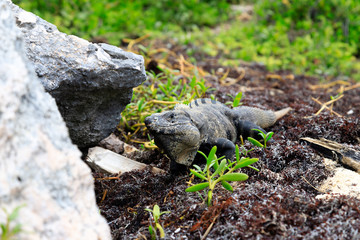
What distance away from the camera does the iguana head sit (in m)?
2.57

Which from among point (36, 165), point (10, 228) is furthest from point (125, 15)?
point (10, 228)

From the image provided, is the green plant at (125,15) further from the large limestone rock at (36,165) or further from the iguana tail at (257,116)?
the large limestone rock at (36,165)

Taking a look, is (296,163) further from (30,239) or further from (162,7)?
(162,7)

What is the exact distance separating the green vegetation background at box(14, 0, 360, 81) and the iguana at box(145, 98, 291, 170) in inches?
133

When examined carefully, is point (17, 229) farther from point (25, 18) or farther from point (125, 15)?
point (125, 15)

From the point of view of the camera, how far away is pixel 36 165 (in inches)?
57.4

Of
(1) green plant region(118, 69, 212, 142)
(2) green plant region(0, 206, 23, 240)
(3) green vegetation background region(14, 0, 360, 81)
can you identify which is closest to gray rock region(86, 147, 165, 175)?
(1) green plant region(118, 69, 212, 142)

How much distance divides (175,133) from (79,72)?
31.3 inches

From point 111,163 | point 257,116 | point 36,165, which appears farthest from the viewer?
point 257,116

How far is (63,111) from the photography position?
2781mm

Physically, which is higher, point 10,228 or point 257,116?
point 10,228

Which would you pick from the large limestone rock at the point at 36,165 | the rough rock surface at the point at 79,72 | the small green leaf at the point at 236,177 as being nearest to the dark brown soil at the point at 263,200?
the small green leaf at the point at 236,177

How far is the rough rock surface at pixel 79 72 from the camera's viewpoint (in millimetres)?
2574

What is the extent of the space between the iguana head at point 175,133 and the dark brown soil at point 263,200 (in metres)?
0.23
